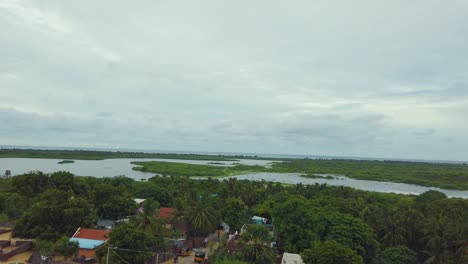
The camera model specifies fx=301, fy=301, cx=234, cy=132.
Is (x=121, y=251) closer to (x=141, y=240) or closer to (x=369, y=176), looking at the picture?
(x=141, y=240)

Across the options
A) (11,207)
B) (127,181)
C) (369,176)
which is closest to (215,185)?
(127,181)

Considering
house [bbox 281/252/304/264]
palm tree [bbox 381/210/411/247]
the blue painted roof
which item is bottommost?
the blue painted roof

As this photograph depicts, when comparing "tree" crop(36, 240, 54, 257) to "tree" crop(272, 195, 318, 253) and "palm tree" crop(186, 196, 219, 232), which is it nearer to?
"palm tree" crop(186, 196, 219, 232)

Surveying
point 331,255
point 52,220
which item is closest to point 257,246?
point 331,255

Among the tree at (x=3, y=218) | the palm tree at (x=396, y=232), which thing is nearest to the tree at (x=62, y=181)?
the tree at (x=3, y=218)

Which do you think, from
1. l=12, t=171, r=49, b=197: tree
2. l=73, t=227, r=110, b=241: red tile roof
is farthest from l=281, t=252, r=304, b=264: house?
l=12, t=171, r=49, b=197: tree

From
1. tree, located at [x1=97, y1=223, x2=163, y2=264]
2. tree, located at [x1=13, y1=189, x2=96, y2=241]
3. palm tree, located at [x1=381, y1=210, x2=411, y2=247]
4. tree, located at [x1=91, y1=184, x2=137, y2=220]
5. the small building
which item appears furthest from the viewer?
tree, located at [x1=91, y1=184, x2=137, y2=220]
